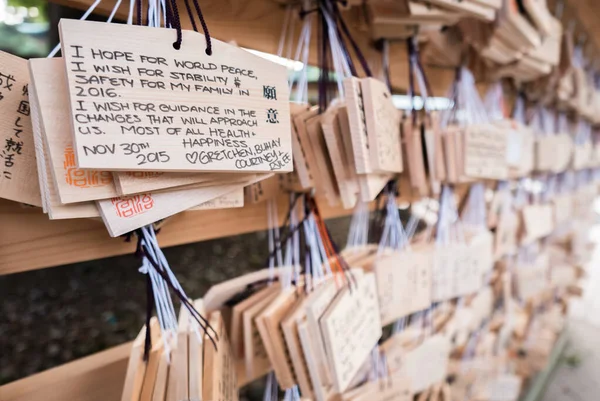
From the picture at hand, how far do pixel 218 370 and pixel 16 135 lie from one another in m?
0.33

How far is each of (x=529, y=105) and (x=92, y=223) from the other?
152 centimetres

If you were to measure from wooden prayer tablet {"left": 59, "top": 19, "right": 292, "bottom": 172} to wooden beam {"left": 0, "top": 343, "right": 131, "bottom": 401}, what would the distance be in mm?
391

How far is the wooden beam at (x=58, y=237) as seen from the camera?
444 mm

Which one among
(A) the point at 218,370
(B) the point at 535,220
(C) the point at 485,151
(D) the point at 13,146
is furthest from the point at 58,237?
(B) the point at 535,220

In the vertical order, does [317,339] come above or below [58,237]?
below

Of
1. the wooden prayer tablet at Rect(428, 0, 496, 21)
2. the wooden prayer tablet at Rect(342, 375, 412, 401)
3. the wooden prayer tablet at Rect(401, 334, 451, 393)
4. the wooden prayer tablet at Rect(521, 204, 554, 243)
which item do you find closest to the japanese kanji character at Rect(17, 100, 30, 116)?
the wooden prayer tablet at Rect(428, 0, 496, 21)

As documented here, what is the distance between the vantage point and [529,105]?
1444 millimetres

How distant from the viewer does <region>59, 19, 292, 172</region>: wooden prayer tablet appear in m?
0.30

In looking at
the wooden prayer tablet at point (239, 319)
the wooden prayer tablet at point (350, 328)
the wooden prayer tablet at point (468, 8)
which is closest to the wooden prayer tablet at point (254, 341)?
the wooden prayer tablet at point (239, 319)

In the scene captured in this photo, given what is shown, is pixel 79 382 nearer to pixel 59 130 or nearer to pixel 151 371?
pixel 151 371

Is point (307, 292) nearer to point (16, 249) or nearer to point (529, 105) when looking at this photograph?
point (16, 249)

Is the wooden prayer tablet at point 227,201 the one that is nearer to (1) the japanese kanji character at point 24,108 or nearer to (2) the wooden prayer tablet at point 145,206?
(2) the wooden prayer tablet at point 145,206

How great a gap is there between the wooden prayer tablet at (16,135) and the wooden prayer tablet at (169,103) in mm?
103

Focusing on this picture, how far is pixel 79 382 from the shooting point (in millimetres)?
541
